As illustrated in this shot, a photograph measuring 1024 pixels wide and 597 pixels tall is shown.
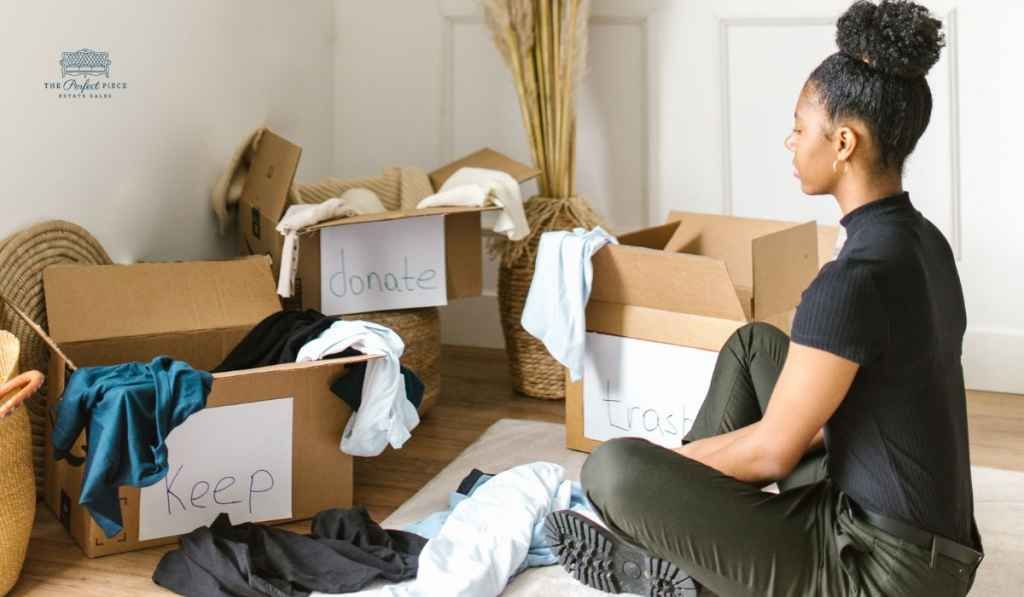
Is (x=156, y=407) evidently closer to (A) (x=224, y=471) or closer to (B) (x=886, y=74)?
(A) (x=224, y=471)

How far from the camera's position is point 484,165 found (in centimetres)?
340

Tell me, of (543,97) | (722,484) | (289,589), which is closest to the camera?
(722,484)

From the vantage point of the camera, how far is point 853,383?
1566 millimetres

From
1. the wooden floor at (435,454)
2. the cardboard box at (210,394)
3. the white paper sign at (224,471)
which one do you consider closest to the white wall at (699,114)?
the wooden floor at (435,454)

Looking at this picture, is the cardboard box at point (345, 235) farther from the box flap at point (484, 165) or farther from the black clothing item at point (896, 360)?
the black clothing item at point (896, 360)

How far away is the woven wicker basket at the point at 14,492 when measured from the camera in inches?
80.4

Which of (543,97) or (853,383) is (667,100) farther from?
(853,383)

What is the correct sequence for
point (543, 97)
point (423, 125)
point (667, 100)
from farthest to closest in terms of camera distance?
point (423, 125) < point (667, 100) < point (543, 97)

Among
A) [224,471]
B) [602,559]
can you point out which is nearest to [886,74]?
[602,559]

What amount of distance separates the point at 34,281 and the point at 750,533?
1.69m

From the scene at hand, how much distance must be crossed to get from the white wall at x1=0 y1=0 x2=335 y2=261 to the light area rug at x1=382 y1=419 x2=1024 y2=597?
970mm

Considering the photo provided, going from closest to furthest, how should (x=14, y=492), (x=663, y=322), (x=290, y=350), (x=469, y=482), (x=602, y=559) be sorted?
(x=602, y=559), (x=14, y=492), (x=290, y=350), (x=469, y=482), (x=663, y=322)

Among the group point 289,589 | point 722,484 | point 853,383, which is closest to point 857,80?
point 853,383

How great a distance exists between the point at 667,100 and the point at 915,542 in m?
2.24
